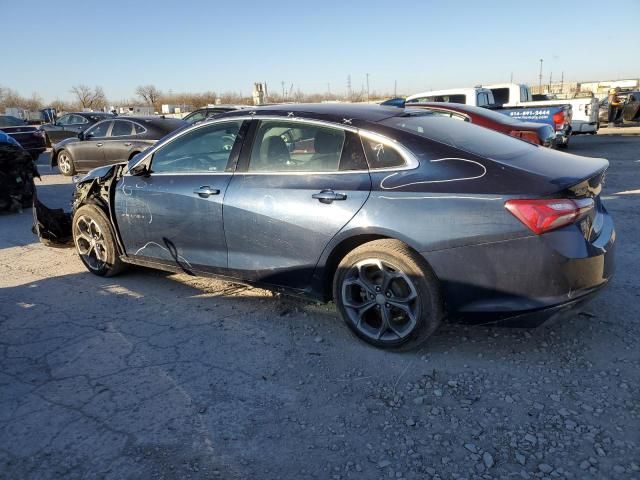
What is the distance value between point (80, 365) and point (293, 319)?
1528 millimetres

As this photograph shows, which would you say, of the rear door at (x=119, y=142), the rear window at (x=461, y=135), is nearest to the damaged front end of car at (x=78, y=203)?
the rear window at (x=461, y=135)

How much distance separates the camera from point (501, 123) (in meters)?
8.71

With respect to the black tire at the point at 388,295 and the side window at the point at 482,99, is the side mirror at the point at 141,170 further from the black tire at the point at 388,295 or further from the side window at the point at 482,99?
the side window at the point at 482,99

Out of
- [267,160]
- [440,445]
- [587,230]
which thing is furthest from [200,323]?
[587,230]

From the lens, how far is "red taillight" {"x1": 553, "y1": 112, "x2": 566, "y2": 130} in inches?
501

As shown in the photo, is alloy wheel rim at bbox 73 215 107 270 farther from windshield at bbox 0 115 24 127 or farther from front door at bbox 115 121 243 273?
windshield at bbox 0 115 24 127

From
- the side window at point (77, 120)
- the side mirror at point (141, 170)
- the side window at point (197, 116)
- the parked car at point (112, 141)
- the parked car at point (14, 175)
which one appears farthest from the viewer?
the side window at point (77, 120)

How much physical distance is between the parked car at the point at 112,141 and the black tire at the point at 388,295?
8.52 m

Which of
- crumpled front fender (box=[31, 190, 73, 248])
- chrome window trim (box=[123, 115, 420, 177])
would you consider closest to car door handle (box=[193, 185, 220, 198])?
chrome window trim (box=[123, 115, 420, 177])

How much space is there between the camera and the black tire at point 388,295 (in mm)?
3145

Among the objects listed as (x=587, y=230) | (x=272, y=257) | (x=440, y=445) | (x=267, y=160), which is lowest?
(x=440, y=445)

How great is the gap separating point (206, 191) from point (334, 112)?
1179mm

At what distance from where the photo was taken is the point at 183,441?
2.60 meters

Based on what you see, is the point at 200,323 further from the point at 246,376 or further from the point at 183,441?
the point at 183,441
